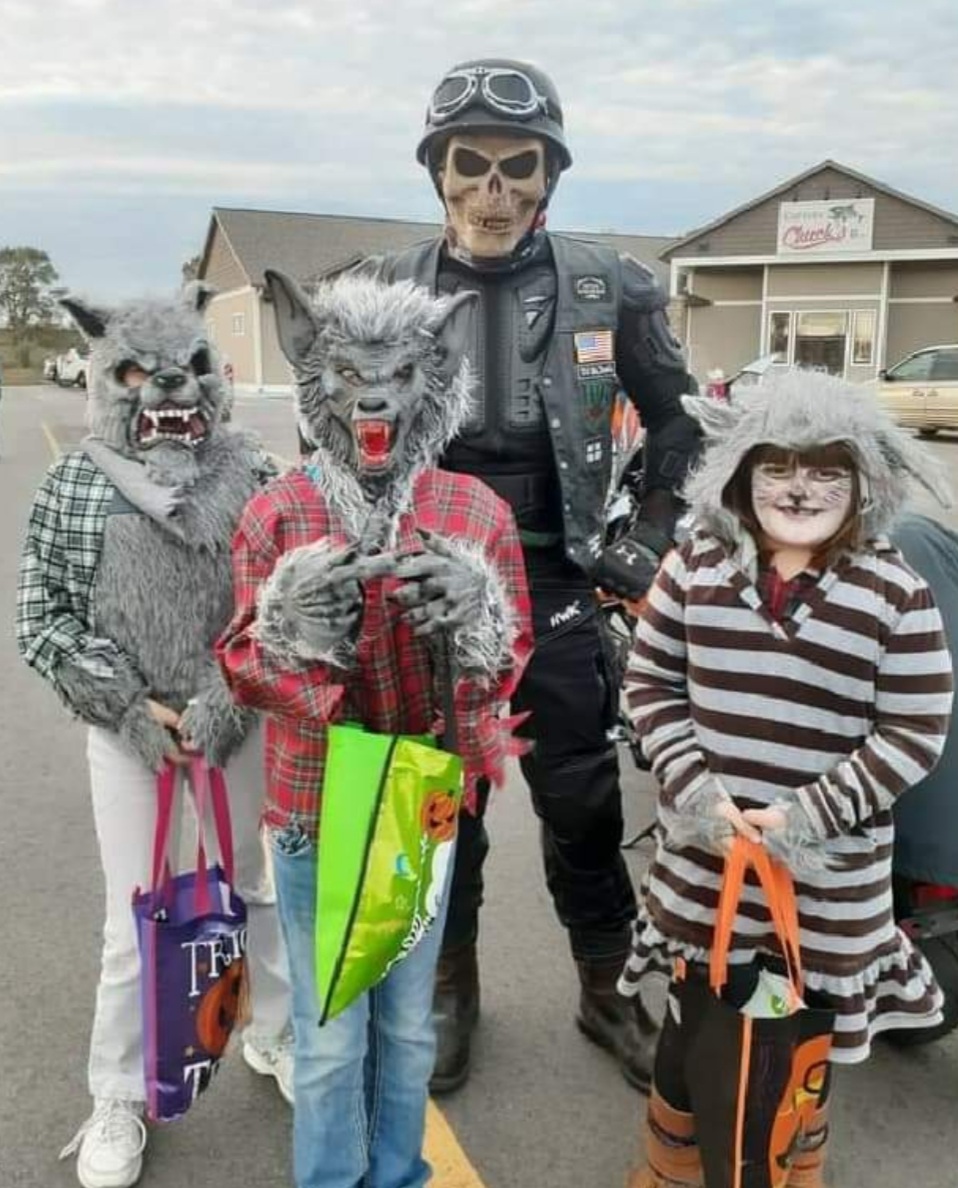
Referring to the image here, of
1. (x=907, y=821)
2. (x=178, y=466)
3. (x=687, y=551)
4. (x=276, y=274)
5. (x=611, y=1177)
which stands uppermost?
(x=276, y=274)

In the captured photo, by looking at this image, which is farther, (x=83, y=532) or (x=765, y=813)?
(x=83, y=532)

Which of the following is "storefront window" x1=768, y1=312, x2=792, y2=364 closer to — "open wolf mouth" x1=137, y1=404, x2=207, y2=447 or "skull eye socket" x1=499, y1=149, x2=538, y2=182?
"skull eye socket" x1=499, y1=149, x2=538, y2=182

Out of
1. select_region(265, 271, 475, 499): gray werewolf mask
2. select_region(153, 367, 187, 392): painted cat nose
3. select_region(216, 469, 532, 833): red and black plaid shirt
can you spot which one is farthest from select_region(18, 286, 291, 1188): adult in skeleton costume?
select_region(265, 271, 475, 499): gray werewolf mask

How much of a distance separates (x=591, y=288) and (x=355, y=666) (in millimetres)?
1246

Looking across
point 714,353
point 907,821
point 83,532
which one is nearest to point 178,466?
point 83,532

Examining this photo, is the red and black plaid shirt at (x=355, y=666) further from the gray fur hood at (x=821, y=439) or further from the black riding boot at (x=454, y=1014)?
the black riding boot at (x=454, y=1014)

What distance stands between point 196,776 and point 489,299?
1.28 m

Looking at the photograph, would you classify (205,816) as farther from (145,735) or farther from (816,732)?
(816,732)

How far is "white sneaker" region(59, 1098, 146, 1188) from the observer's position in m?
2.54

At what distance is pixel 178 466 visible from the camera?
8.08 ft

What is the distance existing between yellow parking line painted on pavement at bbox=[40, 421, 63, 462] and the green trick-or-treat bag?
53.5 feet

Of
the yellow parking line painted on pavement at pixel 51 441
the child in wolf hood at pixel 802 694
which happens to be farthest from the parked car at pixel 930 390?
the child in wolf hood at pixel 802 694

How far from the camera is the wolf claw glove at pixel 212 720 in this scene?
8.09 feet

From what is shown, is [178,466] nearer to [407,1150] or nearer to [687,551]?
[687,551]
